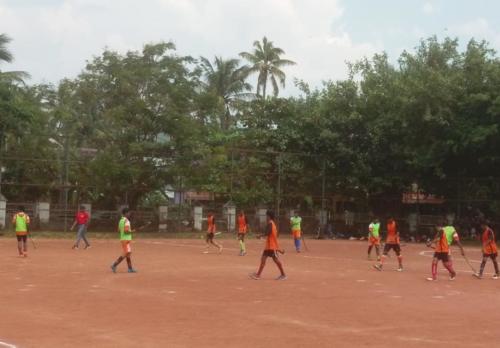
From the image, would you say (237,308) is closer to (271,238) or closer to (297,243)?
(271,238)

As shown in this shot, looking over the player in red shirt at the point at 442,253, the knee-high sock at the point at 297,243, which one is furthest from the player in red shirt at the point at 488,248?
the knee-high sock at the point at 297,243

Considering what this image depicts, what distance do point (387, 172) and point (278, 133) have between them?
800 centimetres

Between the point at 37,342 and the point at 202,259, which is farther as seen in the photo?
the point at 202,259

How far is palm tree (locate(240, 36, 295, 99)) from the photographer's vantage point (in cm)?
5956

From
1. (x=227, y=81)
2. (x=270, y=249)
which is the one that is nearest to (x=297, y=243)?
(x=270, y=249)

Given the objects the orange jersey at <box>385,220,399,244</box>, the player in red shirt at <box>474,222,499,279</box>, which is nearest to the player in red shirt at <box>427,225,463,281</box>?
the player in red shirt at <box>474,222,499,279</box>

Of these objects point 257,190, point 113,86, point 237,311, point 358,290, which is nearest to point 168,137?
point 113,86

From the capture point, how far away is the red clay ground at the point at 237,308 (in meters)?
8.29

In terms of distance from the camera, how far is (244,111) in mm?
47844

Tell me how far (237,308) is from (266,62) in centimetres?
5100

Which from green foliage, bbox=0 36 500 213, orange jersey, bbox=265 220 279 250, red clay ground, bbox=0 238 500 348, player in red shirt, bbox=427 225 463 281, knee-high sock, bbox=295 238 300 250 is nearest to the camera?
red clay ground, bbox=0 238 500 348

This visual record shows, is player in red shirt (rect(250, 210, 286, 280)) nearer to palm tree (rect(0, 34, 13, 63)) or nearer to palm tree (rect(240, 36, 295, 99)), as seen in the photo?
palm tree (rect(0, 34, 13, 63))

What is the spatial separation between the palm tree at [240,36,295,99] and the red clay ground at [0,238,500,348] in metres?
43.2

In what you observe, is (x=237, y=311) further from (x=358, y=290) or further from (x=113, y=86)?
(x=113, y=86)
